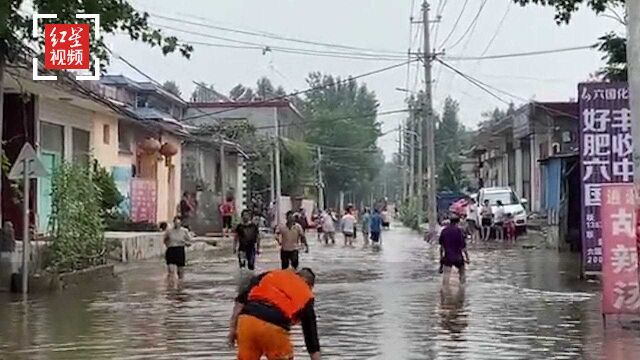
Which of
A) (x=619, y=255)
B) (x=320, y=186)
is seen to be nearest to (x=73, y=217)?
(x=619, y=255)

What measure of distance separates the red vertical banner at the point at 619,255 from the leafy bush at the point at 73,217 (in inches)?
467

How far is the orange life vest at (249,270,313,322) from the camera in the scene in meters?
8.68

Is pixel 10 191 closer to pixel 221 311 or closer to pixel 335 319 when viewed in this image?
pixel 221 311

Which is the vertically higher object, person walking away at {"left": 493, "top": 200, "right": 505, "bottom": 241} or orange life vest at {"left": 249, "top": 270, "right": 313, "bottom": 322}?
person walking away at {"left": 493, "top": 200, "right": 505, "bottom": 241}

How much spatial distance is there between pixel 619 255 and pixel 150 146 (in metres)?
28.6

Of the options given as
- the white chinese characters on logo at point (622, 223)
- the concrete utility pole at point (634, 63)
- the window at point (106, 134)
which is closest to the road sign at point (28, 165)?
the white chinese characters on logo at point (622, 223)

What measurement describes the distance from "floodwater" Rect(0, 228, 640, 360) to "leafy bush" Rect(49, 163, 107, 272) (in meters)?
0.86

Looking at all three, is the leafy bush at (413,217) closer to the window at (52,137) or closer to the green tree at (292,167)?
the green tree at (292,167)

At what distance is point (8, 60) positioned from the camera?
2166 centimetres

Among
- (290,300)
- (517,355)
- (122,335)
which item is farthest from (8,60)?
(290,300)

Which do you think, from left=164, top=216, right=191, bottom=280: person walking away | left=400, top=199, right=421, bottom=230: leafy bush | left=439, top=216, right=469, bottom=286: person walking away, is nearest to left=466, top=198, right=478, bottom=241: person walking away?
left=400, top=199, right=421, bottom=230: leafy bush

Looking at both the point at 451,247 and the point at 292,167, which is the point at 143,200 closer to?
the point at 451,247

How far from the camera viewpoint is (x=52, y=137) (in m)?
33.5

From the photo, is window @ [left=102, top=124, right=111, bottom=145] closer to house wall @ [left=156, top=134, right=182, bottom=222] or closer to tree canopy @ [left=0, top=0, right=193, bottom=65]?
house wall @ [left=156, top=134, right=182, bottom=222]
